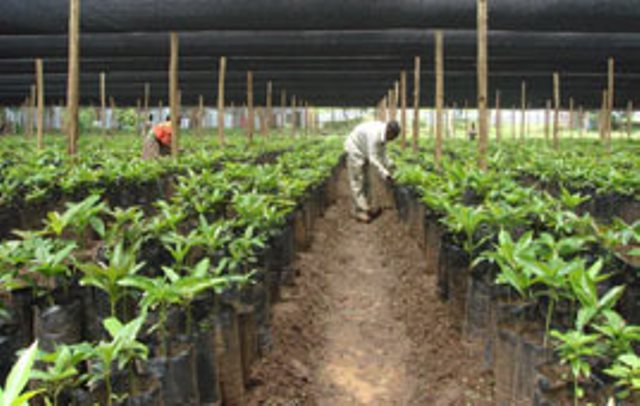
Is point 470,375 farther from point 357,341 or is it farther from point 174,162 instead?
point 174,162

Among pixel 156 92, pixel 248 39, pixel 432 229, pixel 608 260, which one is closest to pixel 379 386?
pixel 608 260

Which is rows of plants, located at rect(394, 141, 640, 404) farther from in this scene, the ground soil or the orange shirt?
the orange shirt

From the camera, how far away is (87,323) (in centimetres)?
302

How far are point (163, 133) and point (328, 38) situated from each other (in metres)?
3.86

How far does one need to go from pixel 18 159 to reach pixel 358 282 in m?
6.03

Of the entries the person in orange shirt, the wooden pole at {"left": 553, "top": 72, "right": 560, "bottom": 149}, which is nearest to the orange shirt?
the person in orange shirt

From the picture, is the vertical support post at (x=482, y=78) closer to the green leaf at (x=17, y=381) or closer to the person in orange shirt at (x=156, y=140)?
the person in orange shirt at (x=156, y=140)

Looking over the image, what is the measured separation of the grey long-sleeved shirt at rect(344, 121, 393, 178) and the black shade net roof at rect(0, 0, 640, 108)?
2012 millimetres

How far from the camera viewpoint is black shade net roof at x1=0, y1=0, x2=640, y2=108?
9.48m

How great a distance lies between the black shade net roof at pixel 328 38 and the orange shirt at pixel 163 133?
5.85 feet

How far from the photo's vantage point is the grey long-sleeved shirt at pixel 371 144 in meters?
8.66

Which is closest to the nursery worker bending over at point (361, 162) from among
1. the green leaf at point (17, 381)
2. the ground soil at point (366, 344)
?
the ground soil at point (366, 344)

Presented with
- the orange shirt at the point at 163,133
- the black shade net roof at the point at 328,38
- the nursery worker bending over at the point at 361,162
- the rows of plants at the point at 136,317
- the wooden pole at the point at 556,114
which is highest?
the black shade net roof at the point at 328,38

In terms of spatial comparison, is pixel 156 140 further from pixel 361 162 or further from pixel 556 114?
Answer: pixel 556 114
